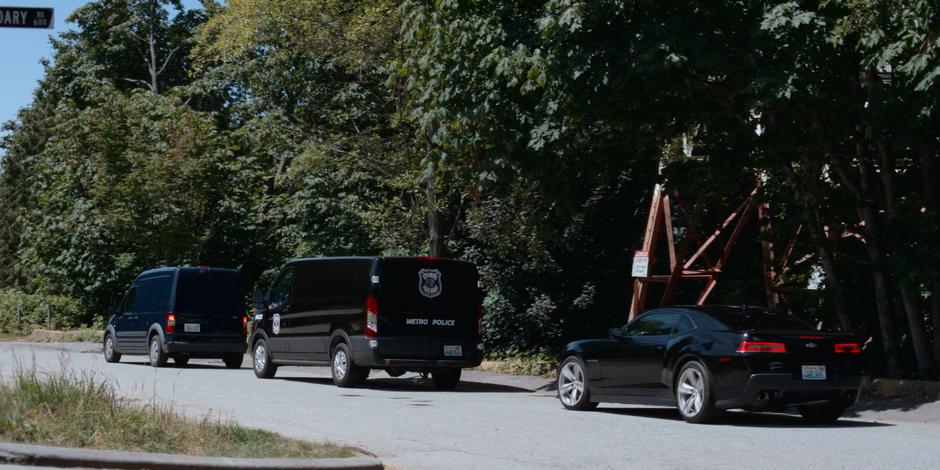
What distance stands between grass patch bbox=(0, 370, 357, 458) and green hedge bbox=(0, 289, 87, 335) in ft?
101

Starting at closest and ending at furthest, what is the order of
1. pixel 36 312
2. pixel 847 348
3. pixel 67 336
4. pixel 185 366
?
1. pixel 847 348
2. pixel 185 366
3. pixel 67 336
4. pixel 36 312

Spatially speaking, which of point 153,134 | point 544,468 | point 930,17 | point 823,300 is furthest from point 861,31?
point 153,134

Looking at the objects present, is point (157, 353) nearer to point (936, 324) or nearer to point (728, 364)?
point (728, 364)

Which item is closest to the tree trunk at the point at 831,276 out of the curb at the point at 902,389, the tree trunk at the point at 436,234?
the curb at the point at 902,389

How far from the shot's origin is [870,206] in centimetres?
1762

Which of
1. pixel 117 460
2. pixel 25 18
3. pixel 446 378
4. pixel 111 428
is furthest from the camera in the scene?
→ pixel 446 378

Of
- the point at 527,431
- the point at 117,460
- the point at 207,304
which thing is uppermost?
the point at 207,304

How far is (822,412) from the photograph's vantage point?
14383mm

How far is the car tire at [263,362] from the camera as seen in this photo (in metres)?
22.0

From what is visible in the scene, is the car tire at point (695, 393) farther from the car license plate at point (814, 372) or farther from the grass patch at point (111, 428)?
the grass patch at point (111, 428)

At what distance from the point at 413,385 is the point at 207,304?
20.9 feet

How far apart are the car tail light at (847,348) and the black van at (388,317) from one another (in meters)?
7.14

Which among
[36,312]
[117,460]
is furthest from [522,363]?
[36,312]

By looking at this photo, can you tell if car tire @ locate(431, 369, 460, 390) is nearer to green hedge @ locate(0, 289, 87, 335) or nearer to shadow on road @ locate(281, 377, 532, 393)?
shadow on road @ locate(281, 377, 532, 393)
